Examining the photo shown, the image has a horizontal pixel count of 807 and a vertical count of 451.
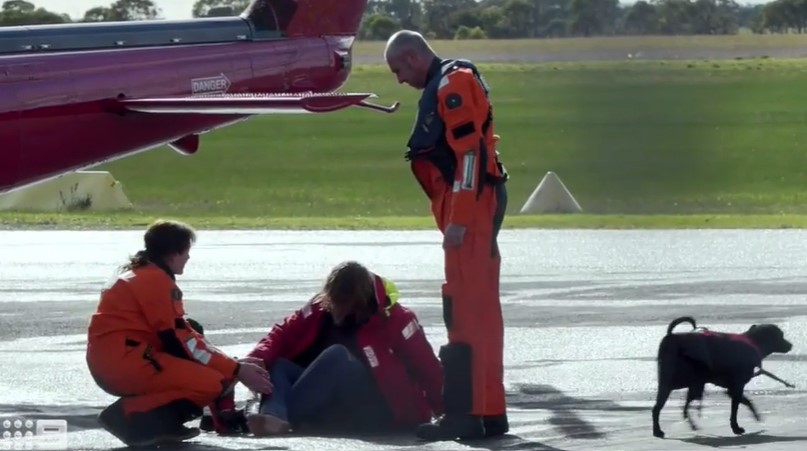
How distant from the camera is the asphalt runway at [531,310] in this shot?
7.37 meters

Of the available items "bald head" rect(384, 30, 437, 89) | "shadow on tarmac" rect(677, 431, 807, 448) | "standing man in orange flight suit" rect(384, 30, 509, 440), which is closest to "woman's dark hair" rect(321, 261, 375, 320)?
"standing man in orange flight suit" rect(384, 30, 509, 440)

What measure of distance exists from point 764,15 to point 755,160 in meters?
19.7

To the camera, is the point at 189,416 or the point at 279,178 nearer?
the point at 189,416

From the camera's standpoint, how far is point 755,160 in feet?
117

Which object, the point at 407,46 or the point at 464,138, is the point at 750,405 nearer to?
the point at 464,138

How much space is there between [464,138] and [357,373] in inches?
45.6

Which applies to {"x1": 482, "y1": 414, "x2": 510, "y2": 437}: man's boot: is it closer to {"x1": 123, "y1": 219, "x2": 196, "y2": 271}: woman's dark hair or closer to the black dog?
the black dog

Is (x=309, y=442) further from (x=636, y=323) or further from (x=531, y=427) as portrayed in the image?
(x=636, y=323)

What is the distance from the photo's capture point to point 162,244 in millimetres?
7246

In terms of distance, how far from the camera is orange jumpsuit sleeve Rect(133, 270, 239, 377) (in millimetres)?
7137

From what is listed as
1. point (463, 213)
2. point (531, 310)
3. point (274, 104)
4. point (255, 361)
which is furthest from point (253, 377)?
point (531, 310)

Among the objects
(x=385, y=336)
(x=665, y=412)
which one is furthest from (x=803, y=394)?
(x=385, y=336)
